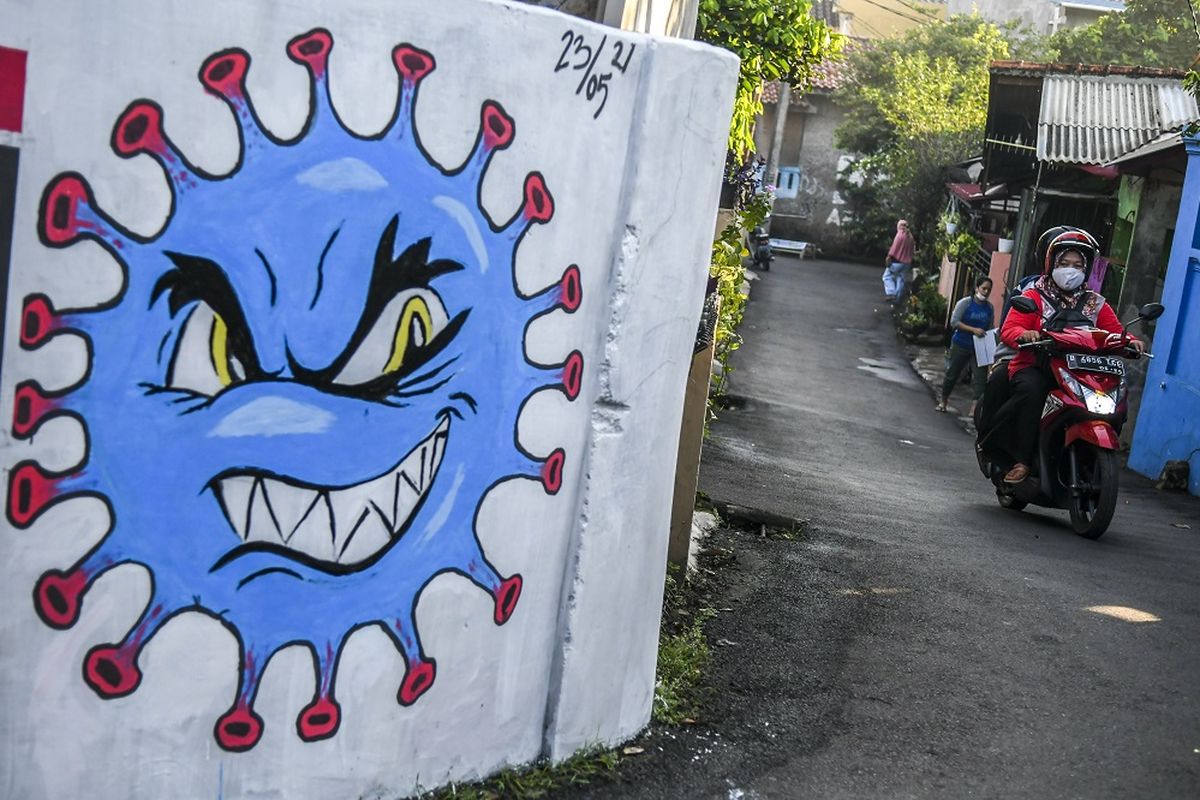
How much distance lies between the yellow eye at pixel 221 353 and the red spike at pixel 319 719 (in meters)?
0.91

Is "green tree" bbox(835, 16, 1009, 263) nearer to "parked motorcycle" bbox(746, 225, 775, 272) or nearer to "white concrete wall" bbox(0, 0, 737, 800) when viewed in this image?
"parked motorcycle" bbox(746, 225, 775, 272)

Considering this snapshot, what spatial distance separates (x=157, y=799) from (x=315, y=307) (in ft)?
4.05

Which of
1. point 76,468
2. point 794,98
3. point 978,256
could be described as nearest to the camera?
point 76,468

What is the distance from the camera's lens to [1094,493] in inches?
363

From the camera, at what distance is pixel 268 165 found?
340cm

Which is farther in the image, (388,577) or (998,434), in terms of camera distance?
(998,434)

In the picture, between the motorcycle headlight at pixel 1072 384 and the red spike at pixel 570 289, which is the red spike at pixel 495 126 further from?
Result: the motorcycle headlight at pixel 1072 384

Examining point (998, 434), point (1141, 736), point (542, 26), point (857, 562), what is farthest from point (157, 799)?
point (998, 434)

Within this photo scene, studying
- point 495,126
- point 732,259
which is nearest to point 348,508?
point 495,126

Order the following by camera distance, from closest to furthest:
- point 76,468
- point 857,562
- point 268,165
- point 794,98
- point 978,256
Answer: point 76,468
point 268,165
point 857,562
point 978,256
point 794,98

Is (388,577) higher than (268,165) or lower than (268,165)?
lower


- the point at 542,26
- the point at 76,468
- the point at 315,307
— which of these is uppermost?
the point at 542,26

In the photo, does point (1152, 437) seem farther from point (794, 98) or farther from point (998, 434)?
point (794, 98)

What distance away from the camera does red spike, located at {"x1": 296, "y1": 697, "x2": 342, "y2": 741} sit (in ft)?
12.3
